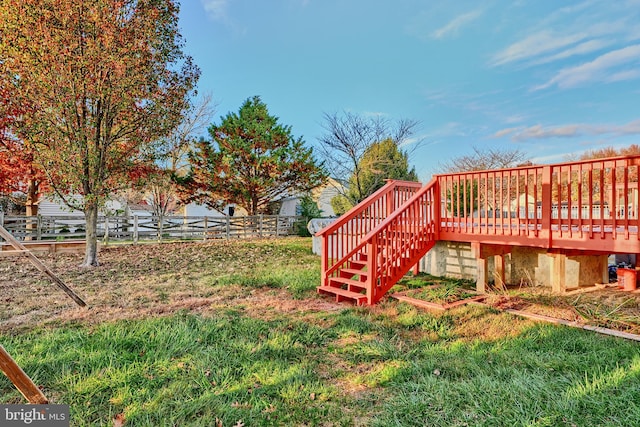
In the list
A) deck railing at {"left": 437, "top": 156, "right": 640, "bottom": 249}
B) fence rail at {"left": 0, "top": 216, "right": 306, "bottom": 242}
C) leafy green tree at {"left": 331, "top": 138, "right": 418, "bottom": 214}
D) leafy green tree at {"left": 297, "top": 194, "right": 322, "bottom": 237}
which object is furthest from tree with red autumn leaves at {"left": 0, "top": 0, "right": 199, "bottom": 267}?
leafy green tree at {"left": 297, "top": 194, "right": 322, "bottom": 237}

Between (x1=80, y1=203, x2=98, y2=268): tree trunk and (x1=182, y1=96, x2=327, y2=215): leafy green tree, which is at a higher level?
(x1=182, y1=96, x2=327, y2=215): leafy green tree

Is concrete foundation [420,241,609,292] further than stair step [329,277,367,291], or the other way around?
concrete foundation [420,241,609,292]

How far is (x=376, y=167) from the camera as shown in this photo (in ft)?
55.3

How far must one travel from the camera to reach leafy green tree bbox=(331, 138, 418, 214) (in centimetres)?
1647

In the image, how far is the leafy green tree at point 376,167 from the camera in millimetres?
16469

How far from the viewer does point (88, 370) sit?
9.63ft

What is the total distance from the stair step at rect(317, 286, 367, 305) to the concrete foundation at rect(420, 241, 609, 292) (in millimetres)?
2052

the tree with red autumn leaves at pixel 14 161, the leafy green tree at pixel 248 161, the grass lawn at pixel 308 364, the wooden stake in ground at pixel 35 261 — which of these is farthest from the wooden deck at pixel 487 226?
the leafy green tree at pixel 248 161

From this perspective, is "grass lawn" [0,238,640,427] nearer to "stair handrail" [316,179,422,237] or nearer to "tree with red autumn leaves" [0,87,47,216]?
"stair handrail" [316,179,422,237]

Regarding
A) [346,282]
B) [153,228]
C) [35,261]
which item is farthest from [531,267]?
[153,228]

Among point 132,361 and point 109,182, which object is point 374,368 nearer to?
point 132,361

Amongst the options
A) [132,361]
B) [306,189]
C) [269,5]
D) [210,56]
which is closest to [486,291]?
[132,361]

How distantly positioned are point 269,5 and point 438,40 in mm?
5683

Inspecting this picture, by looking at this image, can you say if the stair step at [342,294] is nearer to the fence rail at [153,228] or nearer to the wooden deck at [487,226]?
the wooden deck at [487,226]
